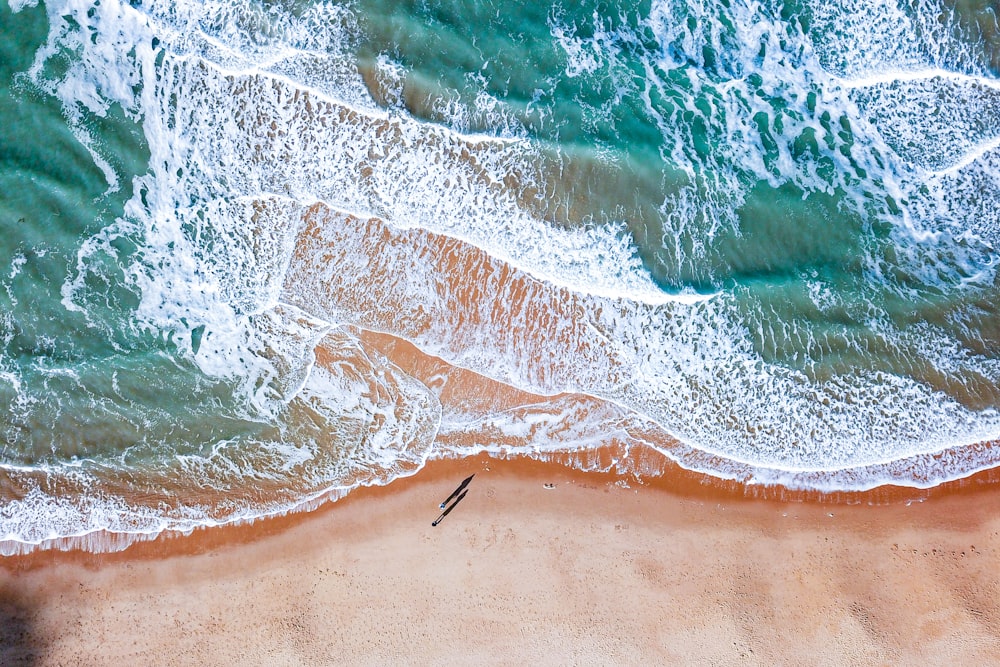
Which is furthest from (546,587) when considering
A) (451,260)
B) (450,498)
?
(451,260)

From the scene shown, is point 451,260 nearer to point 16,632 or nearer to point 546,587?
point 546,587

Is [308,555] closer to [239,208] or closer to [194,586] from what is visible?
[194,586]

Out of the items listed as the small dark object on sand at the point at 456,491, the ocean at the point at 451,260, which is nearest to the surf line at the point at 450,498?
the small dark object on sand at the point at 456,491

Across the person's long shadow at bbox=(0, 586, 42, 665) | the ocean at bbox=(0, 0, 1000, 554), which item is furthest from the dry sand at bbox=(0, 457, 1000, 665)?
the ocean at bbox=(0, 0, 1000, 554)

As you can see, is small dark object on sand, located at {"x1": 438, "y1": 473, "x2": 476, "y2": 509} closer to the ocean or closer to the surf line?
the surf line

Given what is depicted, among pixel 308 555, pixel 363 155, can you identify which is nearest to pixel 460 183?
pixel 363 155

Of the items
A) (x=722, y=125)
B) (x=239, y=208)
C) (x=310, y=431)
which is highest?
(x=722, y=125)
